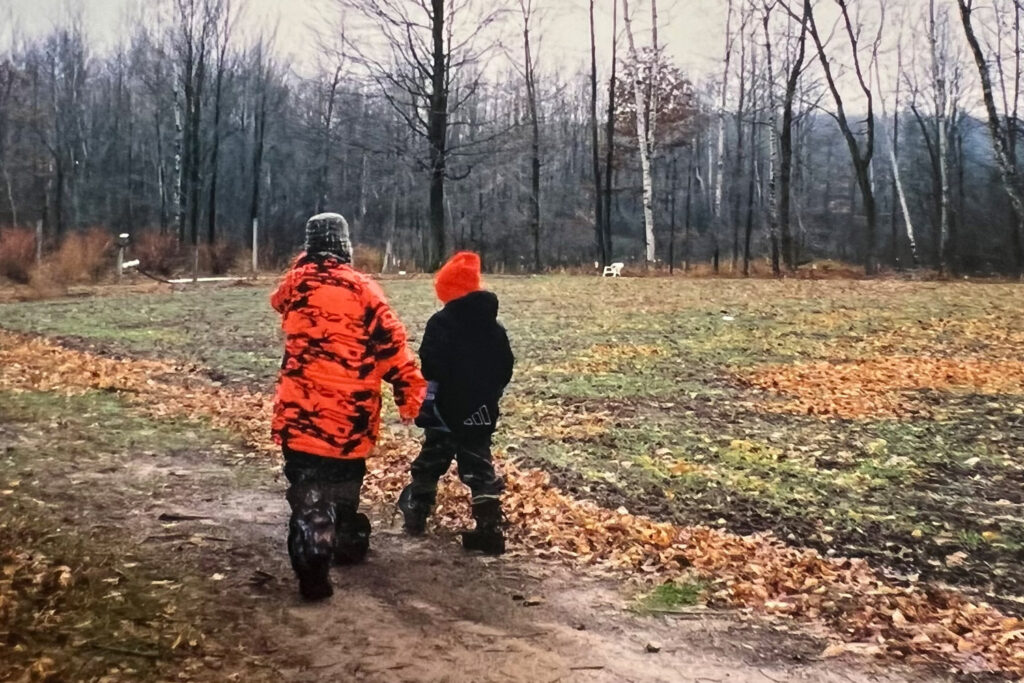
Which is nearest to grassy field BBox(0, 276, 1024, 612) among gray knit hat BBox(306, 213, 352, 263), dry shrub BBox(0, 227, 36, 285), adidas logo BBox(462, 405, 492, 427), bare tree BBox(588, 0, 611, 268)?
adidas logo BBox(462, 405, 492, 427)

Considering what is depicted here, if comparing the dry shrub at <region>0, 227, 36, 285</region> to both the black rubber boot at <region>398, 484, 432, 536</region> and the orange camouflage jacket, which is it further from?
the orange camouflage jacket

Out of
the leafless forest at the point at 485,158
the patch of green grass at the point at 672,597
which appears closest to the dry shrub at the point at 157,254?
the leafless forest at the point at 485,158

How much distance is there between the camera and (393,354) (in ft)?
15.4

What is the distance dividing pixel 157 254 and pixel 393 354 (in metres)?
30.7

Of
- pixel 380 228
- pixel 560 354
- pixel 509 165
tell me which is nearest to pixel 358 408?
pixel 560 354

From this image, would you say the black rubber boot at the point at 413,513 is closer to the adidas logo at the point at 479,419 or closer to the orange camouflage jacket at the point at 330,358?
the adidas logo at the point at 479,419

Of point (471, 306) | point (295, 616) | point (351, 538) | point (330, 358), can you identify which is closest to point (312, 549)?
point (295, 616)

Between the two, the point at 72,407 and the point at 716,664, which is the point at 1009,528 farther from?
the point at 72,407

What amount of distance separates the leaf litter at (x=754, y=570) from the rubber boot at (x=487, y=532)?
9.6 inches

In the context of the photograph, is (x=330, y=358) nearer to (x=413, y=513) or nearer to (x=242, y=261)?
(x=413, y=513)

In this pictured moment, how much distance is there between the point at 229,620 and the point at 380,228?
58.3 m

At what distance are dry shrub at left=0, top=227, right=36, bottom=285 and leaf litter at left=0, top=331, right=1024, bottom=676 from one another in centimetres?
1997

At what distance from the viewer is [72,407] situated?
9.39 metres

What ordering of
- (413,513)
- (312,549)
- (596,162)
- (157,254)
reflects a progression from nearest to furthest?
(312,549), (413,513), (157,254), (596,162)
